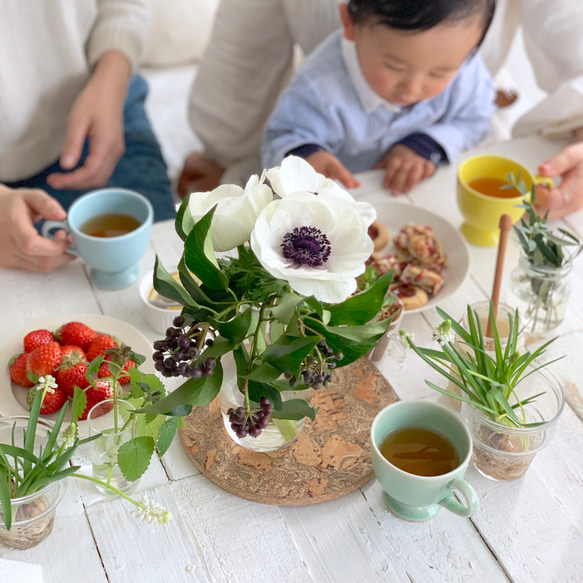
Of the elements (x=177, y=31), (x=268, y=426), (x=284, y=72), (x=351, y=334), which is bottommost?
(x=177, y=31)

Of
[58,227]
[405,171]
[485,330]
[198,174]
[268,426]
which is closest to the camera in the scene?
[268,426]

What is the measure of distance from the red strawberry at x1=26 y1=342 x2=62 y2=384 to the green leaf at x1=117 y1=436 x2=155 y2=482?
0.19 metres

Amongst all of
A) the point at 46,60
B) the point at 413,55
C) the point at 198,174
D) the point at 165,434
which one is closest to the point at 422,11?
the point at 413,55

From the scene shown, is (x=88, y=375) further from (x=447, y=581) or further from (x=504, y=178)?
(x=504, y=178)

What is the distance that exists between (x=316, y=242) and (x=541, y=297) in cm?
53

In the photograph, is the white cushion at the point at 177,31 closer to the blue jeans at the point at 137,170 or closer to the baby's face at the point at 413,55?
the blue jeans at the point at 137,170

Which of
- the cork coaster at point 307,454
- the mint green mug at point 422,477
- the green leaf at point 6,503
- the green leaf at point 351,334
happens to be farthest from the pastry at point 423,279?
the green leaf at point 6,503

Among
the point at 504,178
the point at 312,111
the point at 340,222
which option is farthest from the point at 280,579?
the point at 312,111

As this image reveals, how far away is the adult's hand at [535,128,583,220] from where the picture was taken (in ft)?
3.85

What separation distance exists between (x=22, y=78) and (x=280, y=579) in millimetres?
1086

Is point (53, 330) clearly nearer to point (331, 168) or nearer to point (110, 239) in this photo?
point (110, 239)

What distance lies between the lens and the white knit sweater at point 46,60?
51.8 inches

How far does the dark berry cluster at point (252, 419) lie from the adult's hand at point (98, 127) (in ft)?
2.66

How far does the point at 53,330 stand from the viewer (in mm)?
945
